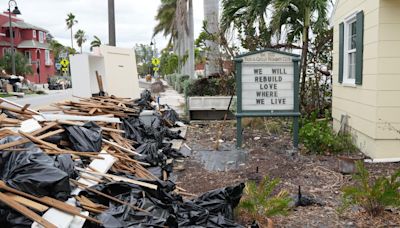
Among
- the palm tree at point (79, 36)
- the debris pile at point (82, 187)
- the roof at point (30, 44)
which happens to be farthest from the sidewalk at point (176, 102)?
the palm tree at point (79, 36)

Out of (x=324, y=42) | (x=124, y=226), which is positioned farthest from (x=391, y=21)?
(x=124, y=226)

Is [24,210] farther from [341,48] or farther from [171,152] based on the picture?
[341,48]

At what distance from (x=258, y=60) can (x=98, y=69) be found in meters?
5.53

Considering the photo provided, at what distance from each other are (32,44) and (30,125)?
181 ft

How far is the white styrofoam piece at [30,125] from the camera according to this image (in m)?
5.30

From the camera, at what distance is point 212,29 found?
614 inches

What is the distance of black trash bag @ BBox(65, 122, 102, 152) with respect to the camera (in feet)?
18.4

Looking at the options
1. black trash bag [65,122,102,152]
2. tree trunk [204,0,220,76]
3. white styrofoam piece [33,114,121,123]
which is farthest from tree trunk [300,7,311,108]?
black trash bag [65,122,102,152]

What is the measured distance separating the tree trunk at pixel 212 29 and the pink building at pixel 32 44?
43138 mm

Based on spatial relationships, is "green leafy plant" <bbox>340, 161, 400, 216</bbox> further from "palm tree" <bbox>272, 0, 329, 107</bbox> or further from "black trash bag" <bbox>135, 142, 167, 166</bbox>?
"palm tree" <bbox>272, 0, 329, 107</bbox>

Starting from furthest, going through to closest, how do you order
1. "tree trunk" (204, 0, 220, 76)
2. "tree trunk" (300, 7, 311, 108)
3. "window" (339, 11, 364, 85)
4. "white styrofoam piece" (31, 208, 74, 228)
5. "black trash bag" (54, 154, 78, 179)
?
1. "tree trunk" (204, 0, 220, 76)
2. "tree trunk" (300, 7, 311, 108)
3. "window" (339, 11, 364, 85)
4. "black trash bag" (54, 154, 78, 179)
5. "white styrofoam piece" (31, 208, 74, 228)

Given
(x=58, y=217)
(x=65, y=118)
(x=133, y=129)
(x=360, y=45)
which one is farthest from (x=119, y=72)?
(x=58, y=217)

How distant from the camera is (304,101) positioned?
11.9 metres

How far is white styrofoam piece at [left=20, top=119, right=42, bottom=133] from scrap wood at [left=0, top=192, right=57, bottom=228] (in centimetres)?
213
